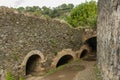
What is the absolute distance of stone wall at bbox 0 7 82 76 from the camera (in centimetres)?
1230

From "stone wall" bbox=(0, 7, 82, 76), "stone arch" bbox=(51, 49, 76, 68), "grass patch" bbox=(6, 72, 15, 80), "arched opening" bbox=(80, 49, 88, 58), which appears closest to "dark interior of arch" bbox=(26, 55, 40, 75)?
"stone wall" bbox=(0, 7, 82, 76)

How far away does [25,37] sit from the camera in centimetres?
1339

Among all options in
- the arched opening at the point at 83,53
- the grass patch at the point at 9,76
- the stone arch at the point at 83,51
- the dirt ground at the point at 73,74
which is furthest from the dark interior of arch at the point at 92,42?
the grass patch at the point at 9,76

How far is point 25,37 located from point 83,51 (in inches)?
307

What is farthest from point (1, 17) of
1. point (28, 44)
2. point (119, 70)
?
point (119, 70)

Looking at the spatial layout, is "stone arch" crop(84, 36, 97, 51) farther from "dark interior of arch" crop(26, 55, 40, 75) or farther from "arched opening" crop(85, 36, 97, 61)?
"dark interior of arch" crop(26, 55, 40, 75)

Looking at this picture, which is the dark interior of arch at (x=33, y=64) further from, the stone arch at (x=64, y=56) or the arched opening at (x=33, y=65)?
the stone arch at (x=64, y=56)

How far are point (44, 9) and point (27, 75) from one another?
1202 inches

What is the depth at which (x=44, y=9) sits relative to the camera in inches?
1719

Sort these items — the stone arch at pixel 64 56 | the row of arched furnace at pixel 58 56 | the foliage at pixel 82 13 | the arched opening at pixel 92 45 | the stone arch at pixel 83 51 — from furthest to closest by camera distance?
the foliage at pixel 82 13 → the arched opening at pixel 92 45 → the stone arch at pixel 83 51 → the stone arch at pixel 64 56 → the row of arched furnace at pixel 58 56

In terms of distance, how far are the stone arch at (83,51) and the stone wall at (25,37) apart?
224 cm

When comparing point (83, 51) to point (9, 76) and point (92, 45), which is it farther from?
point (9, 76)

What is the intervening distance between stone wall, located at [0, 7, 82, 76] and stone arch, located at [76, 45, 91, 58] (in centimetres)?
224

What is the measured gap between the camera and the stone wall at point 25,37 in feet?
40.3
